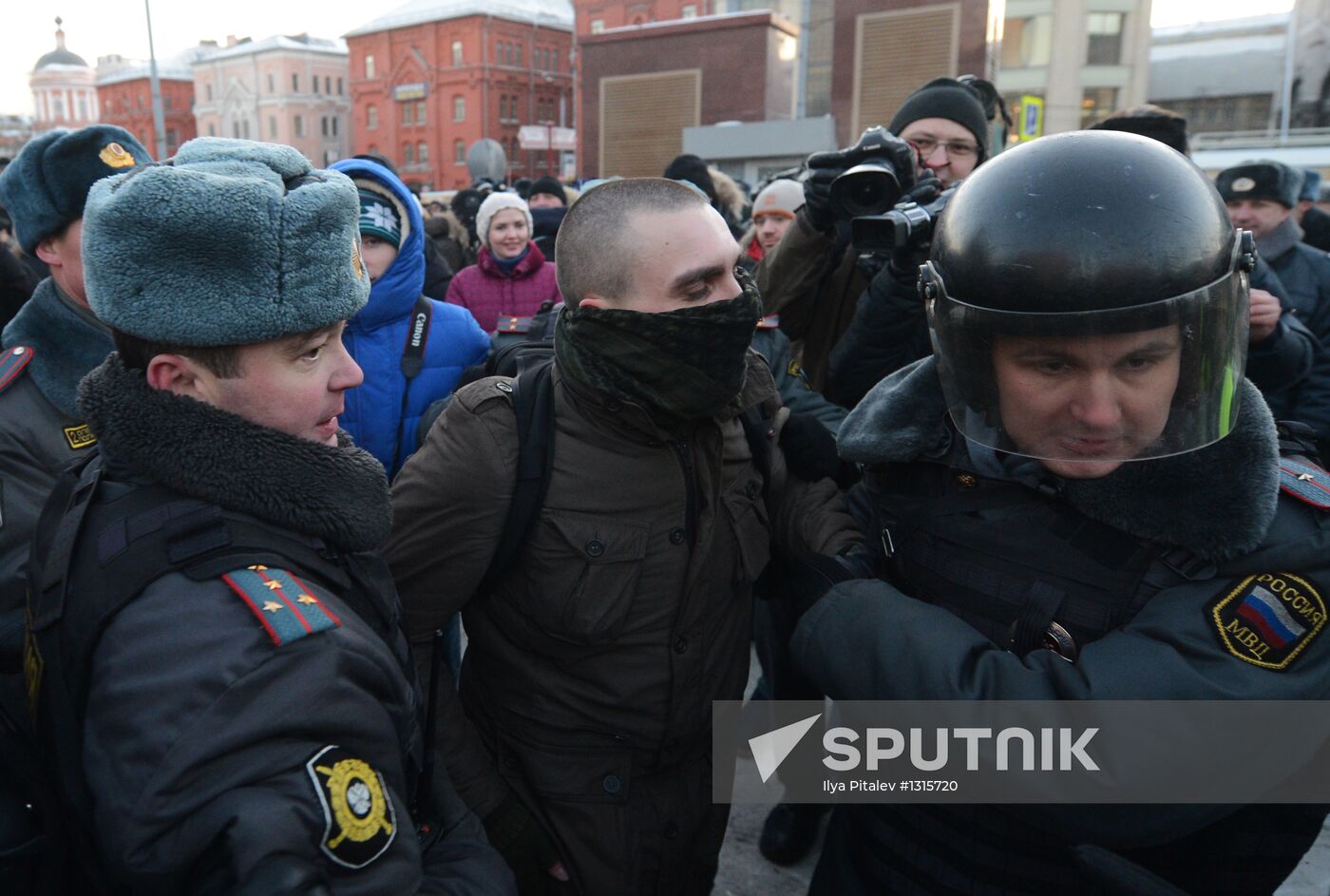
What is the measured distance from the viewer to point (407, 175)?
5316 cm

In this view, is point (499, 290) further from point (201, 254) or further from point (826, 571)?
point (201, 254)

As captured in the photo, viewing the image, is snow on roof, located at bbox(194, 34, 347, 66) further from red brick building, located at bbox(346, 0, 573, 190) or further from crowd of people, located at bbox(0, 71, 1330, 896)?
crowd of people, located at bbox(0, 71, 1330, 896)

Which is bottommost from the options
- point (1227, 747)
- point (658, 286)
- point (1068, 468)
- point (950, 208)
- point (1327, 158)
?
point (1227, 747)

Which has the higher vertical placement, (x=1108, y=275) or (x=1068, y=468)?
(x=1108, y=275)

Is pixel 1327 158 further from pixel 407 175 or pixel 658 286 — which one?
pixel 407 175

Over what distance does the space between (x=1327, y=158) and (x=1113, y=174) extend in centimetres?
2698

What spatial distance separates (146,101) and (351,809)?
8314 cm

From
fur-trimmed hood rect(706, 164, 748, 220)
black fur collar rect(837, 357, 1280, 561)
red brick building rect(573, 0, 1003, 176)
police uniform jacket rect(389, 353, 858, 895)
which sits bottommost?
police uniform jacket rect(389, 353, 858, 895)

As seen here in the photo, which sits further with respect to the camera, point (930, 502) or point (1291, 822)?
point (930, 502)

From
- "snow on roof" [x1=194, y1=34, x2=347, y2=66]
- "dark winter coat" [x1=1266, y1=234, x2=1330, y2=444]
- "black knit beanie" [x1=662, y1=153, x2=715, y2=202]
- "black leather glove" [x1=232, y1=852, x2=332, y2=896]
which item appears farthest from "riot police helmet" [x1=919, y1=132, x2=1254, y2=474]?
"snow on roof" [x1=194, y1=34, x2=347, y2=66]

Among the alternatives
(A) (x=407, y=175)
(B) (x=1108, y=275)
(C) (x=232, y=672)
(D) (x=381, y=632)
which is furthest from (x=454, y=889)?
(A) (x=407, y=175)

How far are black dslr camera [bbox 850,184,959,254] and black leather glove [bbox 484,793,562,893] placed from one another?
1445 millimetres

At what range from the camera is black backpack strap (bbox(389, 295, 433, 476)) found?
304 cm

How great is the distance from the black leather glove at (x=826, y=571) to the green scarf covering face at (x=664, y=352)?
0.36m
